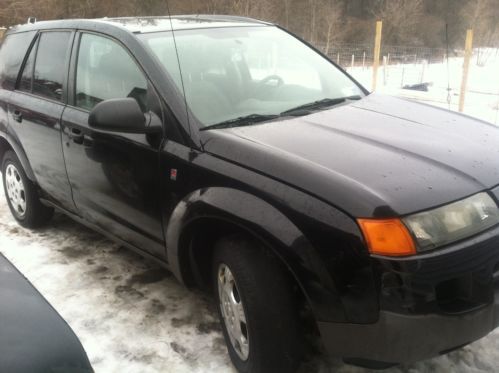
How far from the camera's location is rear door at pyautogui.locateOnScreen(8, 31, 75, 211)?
3543 millimetres

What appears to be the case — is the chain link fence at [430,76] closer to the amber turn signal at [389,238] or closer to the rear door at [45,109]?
the rear door at [45,109]

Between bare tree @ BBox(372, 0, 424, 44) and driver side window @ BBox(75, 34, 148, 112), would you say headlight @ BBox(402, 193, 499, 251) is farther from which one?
bare tree @ BBox(372, 0, 424, 44)

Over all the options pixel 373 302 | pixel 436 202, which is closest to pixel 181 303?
pixel 373 302

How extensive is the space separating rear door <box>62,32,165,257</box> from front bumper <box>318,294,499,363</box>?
1250mm

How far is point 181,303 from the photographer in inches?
126

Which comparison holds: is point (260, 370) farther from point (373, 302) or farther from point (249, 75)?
point (249, 75)

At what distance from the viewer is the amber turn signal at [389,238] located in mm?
1847

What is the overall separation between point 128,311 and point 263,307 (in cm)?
127

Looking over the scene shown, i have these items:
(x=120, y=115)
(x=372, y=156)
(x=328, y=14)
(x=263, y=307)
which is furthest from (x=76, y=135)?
(x=328, y=14)

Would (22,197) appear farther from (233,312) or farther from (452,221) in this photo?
(452,221)

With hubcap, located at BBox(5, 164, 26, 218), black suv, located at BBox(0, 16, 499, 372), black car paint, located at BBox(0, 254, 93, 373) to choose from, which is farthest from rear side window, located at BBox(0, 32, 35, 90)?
black car paint, located at BBox(0, 254, 93, 373)

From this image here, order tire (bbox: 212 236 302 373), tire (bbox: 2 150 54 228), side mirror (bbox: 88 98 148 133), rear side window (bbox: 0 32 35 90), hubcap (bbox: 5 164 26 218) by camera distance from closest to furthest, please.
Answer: tire (bbox: 212 236 302 373) → side mirror (bbox: 88 98 148 133) → rear side window (bbox: 0 32 35 90) → tire (bbox: 2 150 54 228) → hubcap (bbox: 5 164 26 218)

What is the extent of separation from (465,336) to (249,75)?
185 centimetres

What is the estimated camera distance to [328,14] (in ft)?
91.1
